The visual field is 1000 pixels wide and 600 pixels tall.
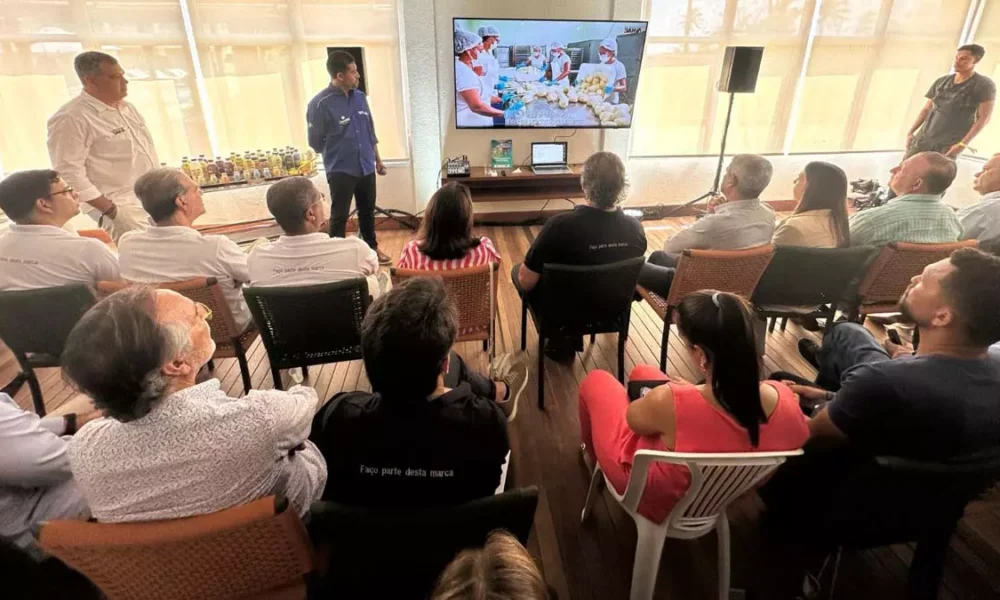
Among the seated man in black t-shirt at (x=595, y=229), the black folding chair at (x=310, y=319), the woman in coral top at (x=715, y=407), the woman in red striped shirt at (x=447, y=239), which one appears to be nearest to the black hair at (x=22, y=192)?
the black folding chair at (x=310, y=319)

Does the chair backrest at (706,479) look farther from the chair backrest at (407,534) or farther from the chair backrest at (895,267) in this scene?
the chair backrest at (895,267)

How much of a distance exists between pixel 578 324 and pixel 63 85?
179 inches

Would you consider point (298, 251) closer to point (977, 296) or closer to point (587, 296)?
point (587, 296)

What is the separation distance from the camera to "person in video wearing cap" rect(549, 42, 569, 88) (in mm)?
4328

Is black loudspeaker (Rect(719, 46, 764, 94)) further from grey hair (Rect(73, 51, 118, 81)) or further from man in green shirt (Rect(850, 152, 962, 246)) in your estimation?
grey hair (Rect(73, 51, 118, 81))

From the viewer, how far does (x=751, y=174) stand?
90.6 inches

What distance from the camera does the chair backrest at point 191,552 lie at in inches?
32.9

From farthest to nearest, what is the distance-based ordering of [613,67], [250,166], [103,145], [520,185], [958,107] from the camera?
1. [520,185]
2. [613,67]
3. [250,166]
4. [958,107]
5. [103,145]

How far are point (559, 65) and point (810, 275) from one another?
3.02m

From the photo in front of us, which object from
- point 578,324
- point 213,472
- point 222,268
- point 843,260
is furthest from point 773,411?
point 222,268

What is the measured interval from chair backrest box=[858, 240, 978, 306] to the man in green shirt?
13 centimetres

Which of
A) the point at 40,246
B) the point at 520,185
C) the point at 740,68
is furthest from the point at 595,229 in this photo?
the point at 740,68

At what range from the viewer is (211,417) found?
0.97 metres

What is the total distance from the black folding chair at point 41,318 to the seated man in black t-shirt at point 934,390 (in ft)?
8.17
